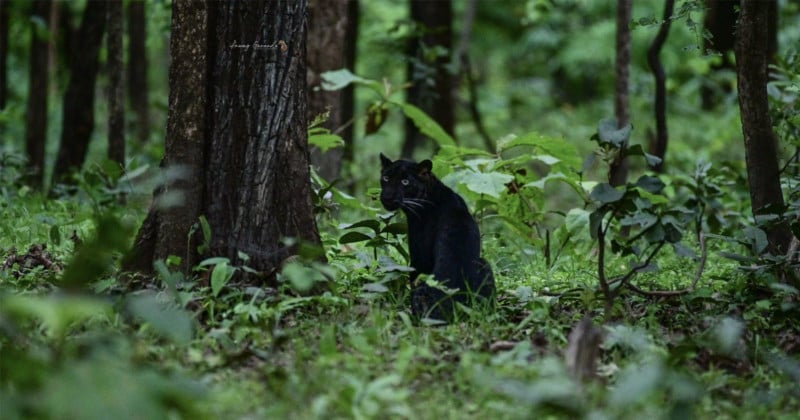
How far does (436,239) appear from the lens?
5.55 metres

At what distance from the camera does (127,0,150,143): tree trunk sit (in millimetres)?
14086

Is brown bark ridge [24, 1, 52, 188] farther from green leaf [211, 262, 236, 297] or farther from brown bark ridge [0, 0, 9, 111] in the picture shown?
green leaf [211, 262, 236, 297]

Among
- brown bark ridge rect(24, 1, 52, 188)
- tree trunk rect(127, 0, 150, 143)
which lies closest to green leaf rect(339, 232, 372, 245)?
brown bark ridge rect(24, 1, 52, 188)

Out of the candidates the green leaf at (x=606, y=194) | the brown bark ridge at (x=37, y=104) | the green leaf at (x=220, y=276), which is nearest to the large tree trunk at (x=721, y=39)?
the green leaf at (x=606, y=194)

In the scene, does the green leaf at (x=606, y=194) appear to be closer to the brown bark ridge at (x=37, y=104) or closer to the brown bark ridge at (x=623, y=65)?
the brown bark ridge at (x=623, y=65)

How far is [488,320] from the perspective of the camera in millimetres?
5035

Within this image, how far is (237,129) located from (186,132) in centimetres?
29

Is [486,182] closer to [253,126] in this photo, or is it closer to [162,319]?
[253,126]

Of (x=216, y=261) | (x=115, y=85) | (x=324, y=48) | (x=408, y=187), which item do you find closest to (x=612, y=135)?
(x=408, y=187)

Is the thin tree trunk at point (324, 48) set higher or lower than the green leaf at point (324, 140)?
higher

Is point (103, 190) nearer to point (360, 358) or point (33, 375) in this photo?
point (360, 358)

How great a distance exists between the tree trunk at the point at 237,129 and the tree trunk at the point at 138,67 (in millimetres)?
8764

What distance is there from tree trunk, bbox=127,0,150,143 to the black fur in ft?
29.0

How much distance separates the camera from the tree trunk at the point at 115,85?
9.30 meters
